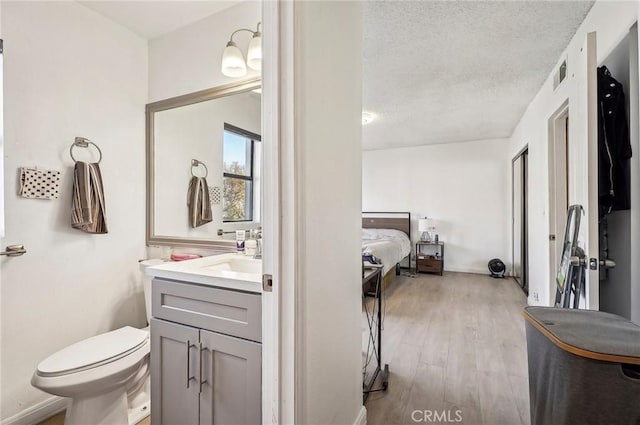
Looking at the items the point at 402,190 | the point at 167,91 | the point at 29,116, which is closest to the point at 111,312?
the point at 29,116

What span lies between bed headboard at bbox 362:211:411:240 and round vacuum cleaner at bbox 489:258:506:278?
1419 millimetres

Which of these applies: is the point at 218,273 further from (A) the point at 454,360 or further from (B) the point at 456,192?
(B) the point at 456,192

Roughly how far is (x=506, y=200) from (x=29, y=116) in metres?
5.77

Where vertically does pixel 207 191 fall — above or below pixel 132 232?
above

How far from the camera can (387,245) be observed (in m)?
4.11

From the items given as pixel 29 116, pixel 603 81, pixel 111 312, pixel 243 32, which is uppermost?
pixel 243 32

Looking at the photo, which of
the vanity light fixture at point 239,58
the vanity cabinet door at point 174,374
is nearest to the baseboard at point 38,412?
the vanity cabinet door at point 174,374

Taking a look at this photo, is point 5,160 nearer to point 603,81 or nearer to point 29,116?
point 29,116

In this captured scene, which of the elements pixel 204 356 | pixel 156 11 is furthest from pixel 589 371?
pixel 156 11

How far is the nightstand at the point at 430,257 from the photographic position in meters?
5.09

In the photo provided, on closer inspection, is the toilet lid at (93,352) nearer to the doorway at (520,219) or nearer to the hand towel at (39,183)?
the hand towel at (39,183)

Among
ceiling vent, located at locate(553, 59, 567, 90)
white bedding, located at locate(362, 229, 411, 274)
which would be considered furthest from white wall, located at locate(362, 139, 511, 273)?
ceiling vent, located at locate(553, 59, 567, 90)

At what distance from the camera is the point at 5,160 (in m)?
1.47

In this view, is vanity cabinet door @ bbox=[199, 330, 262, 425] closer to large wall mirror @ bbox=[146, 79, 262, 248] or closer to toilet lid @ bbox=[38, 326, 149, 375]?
toilet lid @ bbox=[38, 326, 149, 375]
